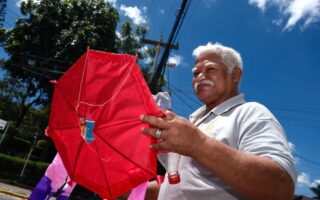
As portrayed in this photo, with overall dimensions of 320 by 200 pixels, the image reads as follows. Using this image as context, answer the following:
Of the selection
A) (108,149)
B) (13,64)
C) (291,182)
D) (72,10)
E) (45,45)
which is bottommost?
(108,149)

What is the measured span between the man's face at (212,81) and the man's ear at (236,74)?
0.17 ft

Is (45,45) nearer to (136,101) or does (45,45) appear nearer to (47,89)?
(47,89)

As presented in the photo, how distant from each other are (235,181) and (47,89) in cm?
2641

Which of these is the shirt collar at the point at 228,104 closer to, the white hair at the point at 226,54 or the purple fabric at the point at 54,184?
the white hair at the point at 226,54

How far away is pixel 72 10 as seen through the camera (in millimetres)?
24828

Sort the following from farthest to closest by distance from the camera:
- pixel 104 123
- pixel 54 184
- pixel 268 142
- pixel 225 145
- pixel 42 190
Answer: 1. pixel 54 184
2. pixel 42 190
3. pixel 104 123
4. pixel 268 142
5. pixel 225 145

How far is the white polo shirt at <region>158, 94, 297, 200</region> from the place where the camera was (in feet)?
5.03

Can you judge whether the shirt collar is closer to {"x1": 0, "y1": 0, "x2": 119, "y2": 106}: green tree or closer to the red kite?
the red kite

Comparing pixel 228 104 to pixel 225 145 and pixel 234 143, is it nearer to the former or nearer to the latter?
pixel 234 143

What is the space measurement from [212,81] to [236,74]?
248 mm

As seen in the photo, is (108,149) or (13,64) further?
(13,64)

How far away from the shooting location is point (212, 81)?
2.36m

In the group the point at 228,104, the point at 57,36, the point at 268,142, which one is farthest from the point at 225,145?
the point at 57,36

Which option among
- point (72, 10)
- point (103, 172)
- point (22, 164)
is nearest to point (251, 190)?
point (103, 172)
